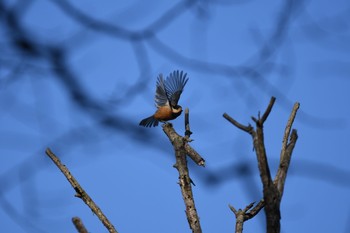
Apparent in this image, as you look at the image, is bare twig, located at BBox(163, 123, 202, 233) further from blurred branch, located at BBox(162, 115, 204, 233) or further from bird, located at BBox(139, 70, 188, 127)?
bird, located at BBox(139, 70, 188, 127)

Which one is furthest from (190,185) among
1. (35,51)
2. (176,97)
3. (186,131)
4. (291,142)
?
(176,97)

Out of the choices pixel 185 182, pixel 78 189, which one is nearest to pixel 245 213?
pixel 185 182

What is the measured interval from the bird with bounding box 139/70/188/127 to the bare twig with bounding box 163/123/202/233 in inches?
70.1

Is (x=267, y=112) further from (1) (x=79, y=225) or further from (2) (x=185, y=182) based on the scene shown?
(2) (x=185, y=182)

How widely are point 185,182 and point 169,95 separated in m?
2.25

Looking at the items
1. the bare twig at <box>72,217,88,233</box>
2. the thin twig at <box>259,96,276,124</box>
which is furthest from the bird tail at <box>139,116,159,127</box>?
the thin twig at <box>259,96,276,124</box>

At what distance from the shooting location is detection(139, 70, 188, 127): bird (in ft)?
16.5

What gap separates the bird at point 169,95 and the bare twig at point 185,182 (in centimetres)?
178

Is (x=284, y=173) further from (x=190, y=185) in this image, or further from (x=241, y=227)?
(x=190, y=185)

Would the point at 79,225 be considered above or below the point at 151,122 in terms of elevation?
below

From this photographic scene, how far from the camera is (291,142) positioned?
2430 millimetres

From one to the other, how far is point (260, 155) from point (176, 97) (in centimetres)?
328

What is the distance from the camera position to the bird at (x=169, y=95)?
503 cm

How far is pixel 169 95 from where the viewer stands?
16.8 feet
